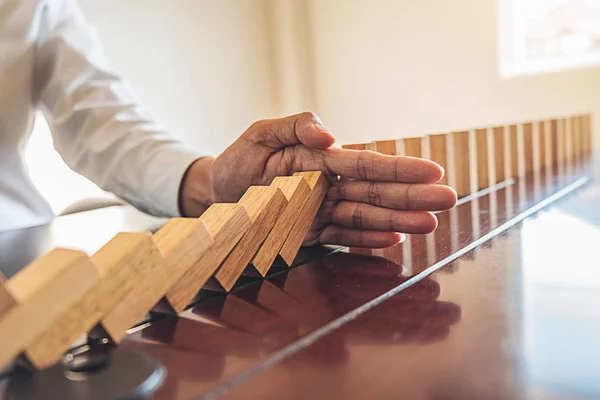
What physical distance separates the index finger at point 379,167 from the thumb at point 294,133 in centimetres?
2

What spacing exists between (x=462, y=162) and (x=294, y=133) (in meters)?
0.38

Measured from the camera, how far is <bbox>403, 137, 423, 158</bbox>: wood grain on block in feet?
2.63

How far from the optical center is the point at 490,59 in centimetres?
307

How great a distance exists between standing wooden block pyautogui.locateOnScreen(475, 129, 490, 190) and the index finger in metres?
0.45

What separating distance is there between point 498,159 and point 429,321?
80 centimetres

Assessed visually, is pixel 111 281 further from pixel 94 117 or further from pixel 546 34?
pixel 546 34

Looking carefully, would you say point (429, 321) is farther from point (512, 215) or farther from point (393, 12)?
point (393, 12)

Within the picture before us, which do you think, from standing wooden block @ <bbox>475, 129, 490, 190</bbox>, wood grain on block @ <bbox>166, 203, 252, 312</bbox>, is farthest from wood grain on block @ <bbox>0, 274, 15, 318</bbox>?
standing wooden block @ <bbox>475, 129, 490, 190</bbox>

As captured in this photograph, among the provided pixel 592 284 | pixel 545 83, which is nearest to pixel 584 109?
pixel 545 83

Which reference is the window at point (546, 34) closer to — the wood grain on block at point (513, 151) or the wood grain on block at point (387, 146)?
the wood grain on block at point (513, 151)

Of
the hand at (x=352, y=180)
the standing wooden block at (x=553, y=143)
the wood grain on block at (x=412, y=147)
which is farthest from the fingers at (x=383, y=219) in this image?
the standing wooden block at (x=553, y=143)

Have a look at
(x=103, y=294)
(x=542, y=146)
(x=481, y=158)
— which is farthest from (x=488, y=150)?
(x=103, y=294)

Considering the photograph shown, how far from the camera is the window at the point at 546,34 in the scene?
2818 mm

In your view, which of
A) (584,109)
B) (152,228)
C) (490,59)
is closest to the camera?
(152,228)
